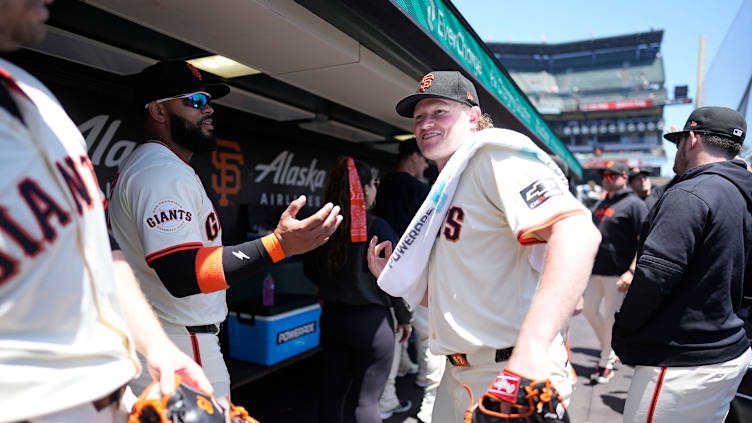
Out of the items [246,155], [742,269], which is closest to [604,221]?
[742,269]

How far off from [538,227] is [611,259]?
4.30 meters

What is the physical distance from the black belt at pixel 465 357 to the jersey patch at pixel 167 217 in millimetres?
1112

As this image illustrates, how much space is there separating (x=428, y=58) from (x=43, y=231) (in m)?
2.35

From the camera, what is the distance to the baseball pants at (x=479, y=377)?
1510 millimetres

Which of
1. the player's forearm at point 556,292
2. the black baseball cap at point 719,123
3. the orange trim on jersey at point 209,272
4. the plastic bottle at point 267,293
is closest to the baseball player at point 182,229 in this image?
the orange trim on jersey at point 209,272

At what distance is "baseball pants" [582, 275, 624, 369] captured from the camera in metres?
4.92

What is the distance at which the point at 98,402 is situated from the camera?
906mm

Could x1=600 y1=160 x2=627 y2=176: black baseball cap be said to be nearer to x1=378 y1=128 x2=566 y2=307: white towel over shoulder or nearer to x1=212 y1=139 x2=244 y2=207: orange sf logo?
x1=212 y1=139 x2=244 y2=207: orange sf logo

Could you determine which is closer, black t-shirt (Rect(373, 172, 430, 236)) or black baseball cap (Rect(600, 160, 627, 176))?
black t-shirt (Rect(373, 172, 430, 236))

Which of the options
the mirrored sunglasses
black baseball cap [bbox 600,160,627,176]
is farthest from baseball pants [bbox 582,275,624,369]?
the mirrored sunglasses

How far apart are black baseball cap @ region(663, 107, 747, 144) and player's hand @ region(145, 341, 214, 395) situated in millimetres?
2548

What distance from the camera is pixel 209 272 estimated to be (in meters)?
1.68

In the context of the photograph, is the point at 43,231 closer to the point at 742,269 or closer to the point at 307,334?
the point at 742,269

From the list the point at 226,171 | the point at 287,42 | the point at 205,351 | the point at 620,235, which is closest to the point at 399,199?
the point at 226,171
